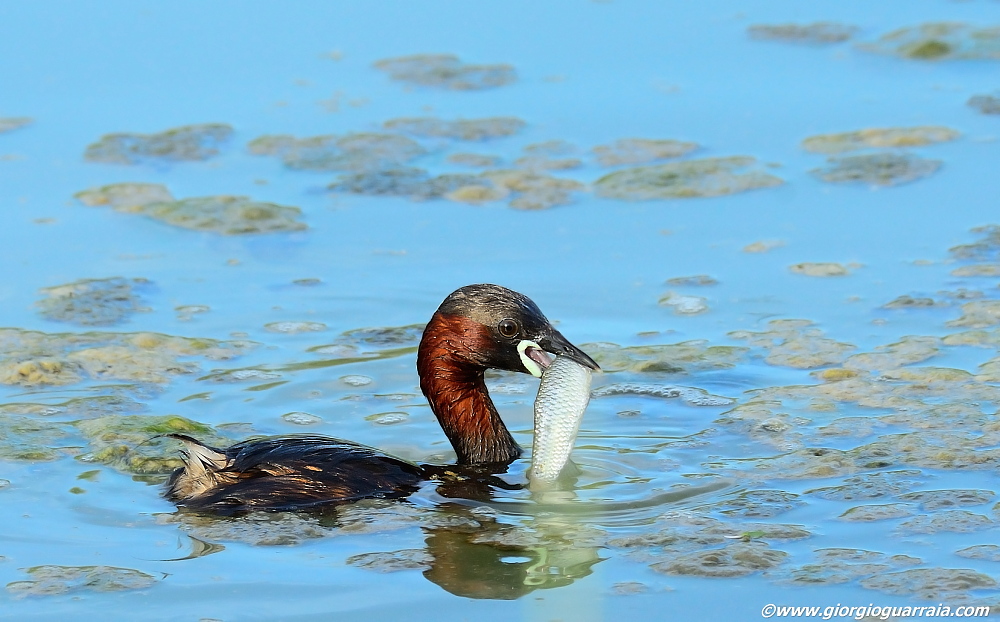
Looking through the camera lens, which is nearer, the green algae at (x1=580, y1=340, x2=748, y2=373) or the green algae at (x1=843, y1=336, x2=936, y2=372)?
the green algae at (x1=843, y1=336, x2=936, y2=372)

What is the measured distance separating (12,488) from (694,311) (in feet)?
11.5

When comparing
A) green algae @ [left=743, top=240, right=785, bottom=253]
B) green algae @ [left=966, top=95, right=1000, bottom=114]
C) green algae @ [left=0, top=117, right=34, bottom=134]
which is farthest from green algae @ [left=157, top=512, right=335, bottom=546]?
green algae @ [left=966, top=95, right=1000, bottom=114]

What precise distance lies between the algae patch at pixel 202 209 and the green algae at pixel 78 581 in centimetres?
403

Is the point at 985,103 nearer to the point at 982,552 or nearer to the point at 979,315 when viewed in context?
the point at 979,315

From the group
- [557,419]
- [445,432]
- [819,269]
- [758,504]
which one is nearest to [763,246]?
[819,269]

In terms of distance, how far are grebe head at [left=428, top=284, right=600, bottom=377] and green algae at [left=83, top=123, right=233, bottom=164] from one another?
4.12 m

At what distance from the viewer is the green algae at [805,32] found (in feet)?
37.6

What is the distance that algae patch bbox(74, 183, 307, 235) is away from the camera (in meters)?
9.10

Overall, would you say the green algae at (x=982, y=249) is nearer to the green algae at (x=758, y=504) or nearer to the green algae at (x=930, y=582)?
the green algae at (x=758, y=504)

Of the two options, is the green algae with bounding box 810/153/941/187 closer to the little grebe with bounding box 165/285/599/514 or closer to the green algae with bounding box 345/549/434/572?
the little grebe with bounding box 165/285/599/514

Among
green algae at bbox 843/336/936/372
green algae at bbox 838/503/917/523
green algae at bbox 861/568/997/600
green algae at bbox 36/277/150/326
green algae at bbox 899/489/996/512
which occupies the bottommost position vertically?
green algae at bbox 861/568/997/600

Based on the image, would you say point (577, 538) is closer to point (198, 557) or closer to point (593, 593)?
point (593, 593)

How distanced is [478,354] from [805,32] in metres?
6.13

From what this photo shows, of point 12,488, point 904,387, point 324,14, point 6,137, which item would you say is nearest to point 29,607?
point 12,488
